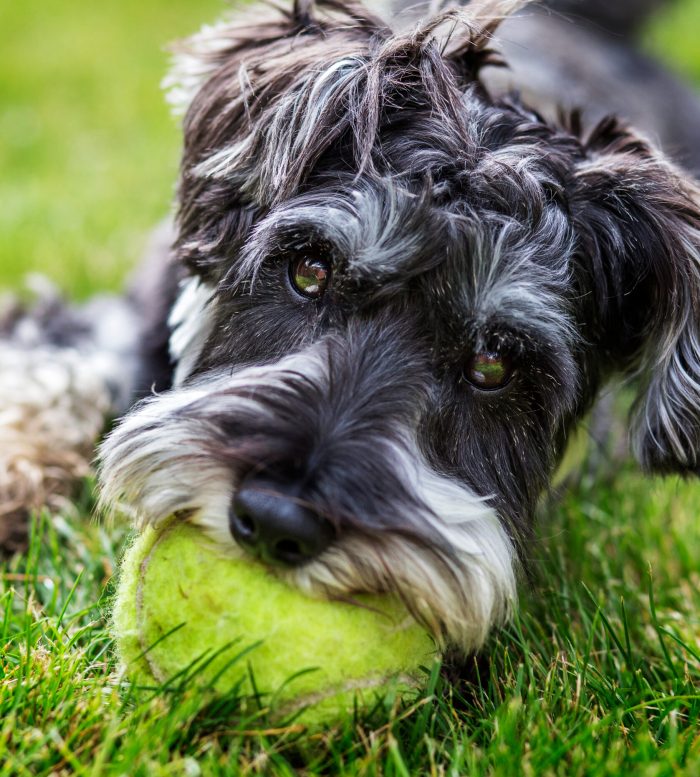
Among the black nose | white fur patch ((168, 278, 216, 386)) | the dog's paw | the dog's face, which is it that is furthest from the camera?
the dog's paw

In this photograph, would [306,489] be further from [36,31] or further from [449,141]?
[36,31]

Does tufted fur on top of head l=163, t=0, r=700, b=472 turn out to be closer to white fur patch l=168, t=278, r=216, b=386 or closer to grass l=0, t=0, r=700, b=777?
white fur patch l=168, t=278, r=216, b=386

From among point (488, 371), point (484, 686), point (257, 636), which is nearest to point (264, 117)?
point (488, 371)

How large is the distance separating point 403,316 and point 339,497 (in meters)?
0.63

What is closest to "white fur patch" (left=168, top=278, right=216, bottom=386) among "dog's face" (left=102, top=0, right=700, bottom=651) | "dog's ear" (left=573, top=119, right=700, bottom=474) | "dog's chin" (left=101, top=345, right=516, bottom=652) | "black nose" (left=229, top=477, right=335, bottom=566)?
"dog's face" (left=102, top=0, right=700, bottom=651)

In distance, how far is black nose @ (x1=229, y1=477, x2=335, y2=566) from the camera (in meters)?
2.16

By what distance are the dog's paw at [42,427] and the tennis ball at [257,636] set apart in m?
1.39

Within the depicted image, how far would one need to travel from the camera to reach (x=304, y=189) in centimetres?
283

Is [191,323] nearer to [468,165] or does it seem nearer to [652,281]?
[468,165]

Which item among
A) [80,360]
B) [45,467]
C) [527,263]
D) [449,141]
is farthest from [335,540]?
[80,360]

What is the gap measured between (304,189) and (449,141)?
1.45ft

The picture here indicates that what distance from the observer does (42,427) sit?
405 cm

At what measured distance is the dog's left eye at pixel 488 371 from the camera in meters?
2.68

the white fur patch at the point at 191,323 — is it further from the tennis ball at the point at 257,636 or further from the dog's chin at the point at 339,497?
the tennis ball at the point at 257,636
